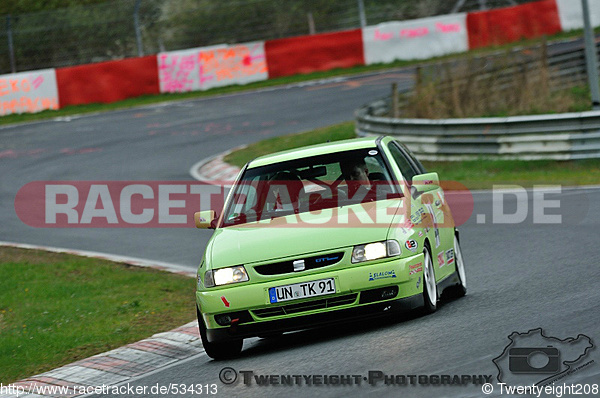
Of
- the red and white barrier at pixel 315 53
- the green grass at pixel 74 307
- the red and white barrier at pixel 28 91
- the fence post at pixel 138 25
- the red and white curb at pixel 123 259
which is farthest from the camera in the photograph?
the red and white barrier at pixel 315 53

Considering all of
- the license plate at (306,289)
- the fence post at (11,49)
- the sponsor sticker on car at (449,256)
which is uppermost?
the fence post at (11,49)

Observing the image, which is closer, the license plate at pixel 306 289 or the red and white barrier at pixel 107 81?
the license plate at pixel 306 289

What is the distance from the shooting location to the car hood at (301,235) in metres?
7.67

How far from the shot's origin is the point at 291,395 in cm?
613

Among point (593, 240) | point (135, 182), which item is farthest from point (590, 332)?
point (135, 182)

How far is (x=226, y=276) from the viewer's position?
25.4ft

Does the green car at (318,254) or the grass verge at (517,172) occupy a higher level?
the green car at (318,254)

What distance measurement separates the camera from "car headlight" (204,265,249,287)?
25.2 ft

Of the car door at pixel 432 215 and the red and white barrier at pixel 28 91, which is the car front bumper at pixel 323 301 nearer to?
the car door at pixel 432 215

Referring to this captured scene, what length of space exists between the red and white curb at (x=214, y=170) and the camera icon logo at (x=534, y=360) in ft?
48.3

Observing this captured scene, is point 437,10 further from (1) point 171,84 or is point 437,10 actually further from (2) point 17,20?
(2) point 17,20

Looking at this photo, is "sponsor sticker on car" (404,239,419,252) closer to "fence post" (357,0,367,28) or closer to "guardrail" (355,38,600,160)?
"guardrail" (355,38,600,160)

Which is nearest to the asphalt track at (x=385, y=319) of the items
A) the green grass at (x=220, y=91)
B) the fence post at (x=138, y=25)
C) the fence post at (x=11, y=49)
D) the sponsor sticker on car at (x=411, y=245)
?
the sponsor sticker on car at (x=411, y=245)

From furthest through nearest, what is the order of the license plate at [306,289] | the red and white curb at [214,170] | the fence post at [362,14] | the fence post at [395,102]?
the fence post at [362,14] < the fence post at [395,102] < the red and white curb at [214,170] < the license plate at [306,289]
